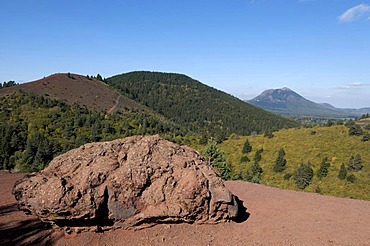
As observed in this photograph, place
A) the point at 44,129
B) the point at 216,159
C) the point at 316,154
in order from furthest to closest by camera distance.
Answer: the point at 44,129, the point at 316,154, the point at 216,159

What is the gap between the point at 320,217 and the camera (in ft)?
45.1

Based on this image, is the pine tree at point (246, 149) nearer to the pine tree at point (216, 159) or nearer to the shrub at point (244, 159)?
the shrub at point (244, 159)

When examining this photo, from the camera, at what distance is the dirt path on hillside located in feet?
32.2

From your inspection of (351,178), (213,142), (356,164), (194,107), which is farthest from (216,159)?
(194,107)

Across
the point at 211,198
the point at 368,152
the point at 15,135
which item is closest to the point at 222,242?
the point at 211,198

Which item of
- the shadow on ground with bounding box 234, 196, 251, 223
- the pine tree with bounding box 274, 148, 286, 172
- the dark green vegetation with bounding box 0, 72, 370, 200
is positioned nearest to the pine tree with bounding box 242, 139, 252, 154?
the dark green vegetation with bounding box 0, 72, 370, 200

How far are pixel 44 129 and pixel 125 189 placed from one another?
169 ft

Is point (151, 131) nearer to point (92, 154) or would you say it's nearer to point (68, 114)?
point (68, 114)

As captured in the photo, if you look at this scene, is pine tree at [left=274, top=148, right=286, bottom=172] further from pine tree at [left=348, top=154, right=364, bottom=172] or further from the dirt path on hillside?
the dirt path on hillside

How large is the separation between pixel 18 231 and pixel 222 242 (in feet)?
25.1

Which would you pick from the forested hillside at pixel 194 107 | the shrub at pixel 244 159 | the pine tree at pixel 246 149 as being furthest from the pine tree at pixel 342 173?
the forested hillside at pixel 194 107

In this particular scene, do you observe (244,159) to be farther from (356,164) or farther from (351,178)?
(351,178)

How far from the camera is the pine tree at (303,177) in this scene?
37062mm

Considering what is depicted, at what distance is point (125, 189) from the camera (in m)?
10.2
